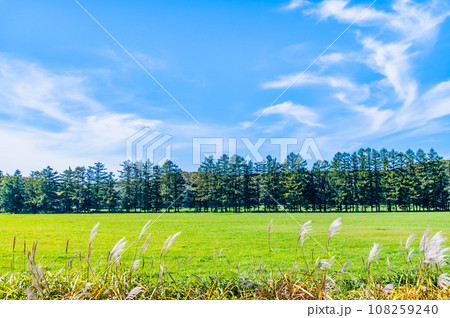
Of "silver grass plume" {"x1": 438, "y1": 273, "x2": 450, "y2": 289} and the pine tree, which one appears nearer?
"silver grass plume" {"x1": 438, "y1": 273, "x2": 450, "y2": 289}

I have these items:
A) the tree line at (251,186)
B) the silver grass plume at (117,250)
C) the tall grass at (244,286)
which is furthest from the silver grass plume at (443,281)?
the tree line at (251,186)

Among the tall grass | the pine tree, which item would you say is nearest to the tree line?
the pine tree

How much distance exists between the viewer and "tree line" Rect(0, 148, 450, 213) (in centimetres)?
1764

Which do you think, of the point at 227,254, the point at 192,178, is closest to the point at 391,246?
the point at 227,254

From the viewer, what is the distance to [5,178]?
→ 15625mm

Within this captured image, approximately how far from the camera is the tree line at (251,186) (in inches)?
695

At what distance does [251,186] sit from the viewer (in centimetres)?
2045

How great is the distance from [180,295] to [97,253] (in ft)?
17.3

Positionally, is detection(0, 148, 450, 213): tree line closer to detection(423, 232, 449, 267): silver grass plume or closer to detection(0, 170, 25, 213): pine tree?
detection(0, 170, 25, 213): pine tree

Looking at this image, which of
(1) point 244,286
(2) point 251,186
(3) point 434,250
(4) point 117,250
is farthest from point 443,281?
(2) point 251,186

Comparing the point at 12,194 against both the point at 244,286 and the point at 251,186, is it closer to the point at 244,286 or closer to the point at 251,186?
the point at 251,186

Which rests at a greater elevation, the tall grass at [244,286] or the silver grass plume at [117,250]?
the silver grass plume at [117,250]

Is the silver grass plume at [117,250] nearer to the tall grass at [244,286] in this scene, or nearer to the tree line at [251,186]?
the tall grass at [244,286]
